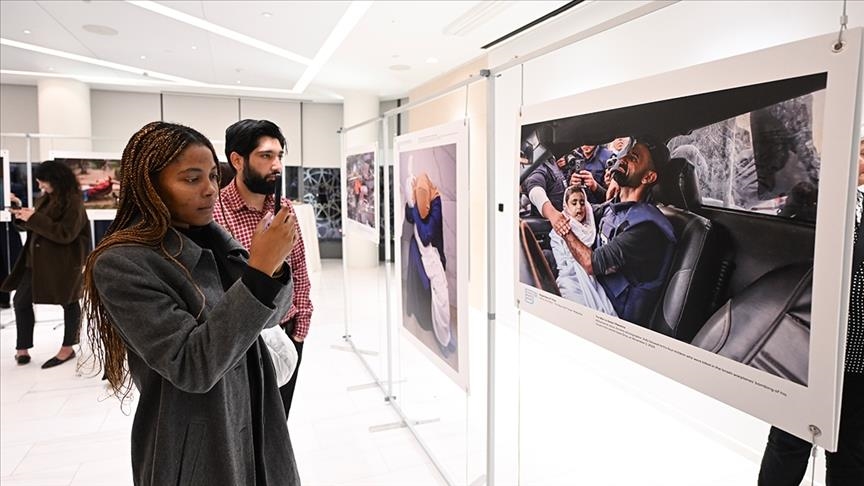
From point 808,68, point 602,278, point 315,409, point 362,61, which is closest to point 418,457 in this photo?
point 315,409

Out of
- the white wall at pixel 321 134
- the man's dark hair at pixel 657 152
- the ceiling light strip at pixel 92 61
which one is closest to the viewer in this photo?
the man's dark hair at pixel 657 152

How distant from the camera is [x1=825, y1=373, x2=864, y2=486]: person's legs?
1.53 meters

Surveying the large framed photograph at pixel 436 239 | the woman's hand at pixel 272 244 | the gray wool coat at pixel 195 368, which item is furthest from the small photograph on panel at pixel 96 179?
the woman's hand at pixel 272 244

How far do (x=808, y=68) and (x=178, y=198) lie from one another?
1336mm

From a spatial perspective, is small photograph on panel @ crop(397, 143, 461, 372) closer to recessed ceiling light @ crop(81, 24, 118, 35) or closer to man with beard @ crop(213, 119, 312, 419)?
man with beard @ crop(213, 119, 312, 419)

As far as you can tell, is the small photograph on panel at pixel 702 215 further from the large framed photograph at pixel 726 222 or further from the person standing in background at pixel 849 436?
the person standing in background at pixel 849 436

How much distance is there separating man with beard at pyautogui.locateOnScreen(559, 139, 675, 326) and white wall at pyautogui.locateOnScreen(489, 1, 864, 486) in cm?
55

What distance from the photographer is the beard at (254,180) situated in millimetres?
2180

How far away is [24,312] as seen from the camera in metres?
4.32

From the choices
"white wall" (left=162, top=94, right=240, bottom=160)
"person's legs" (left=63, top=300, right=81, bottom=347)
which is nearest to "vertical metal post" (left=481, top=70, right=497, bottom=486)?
"person's legs" (left=63, top=300, right=81, bottom=347)

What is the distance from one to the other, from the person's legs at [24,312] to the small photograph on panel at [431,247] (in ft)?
11.4

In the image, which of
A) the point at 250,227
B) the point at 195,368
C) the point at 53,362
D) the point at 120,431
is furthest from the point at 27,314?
the point at 195,368

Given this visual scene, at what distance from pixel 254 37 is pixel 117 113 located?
17.7 ft

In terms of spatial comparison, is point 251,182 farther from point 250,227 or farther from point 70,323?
point 70,323
